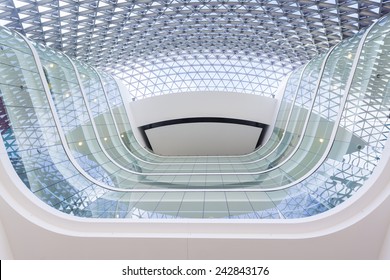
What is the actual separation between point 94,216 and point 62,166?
4.79 meters

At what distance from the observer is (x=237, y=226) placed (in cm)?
832

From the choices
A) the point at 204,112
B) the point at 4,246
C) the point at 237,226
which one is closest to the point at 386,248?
the point at 237,226

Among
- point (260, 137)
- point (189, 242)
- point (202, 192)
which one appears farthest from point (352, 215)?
point (260, 137)

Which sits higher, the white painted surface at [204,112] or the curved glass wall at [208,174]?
the white painted surface at [204,112]

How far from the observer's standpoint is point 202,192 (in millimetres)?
12203

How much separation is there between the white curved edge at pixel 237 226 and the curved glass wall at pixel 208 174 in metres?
0.79

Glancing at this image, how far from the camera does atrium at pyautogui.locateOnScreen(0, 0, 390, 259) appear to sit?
7910 millimetres

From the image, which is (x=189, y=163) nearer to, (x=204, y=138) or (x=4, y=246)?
(x=4, y=246)

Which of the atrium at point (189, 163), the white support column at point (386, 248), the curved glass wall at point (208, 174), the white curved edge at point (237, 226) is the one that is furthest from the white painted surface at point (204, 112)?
the white support column at point (386, 248)

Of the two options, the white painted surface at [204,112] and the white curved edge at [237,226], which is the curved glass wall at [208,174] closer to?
the white curved edge at [237,226]

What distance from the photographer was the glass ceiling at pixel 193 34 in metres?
23.8

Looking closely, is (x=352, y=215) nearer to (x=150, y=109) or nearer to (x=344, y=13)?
(x=344, y=13)

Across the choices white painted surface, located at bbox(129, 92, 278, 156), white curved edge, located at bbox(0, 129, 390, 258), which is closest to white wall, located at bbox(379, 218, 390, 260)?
white curved edge, located at bbox(0, 129, 390, 258)

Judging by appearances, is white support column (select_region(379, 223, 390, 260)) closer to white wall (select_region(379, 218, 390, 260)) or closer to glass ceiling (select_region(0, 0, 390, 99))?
white wall (select_region(379, 218, 390, 260))
